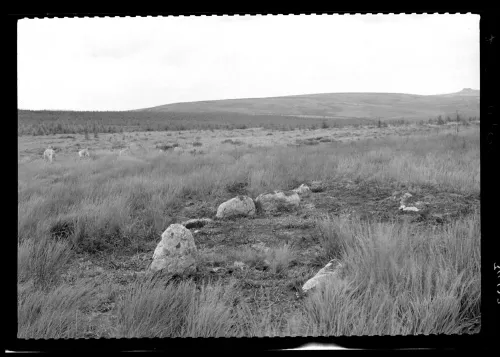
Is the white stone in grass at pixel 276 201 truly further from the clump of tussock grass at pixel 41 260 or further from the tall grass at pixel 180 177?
the clump of tussock grass at pixel 41 260

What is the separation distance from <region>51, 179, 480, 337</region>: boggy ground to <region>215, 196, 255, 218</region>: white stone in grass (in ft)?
0.32

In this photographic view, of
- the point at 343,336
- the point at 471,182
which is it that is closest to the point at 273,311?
the point at 343,336

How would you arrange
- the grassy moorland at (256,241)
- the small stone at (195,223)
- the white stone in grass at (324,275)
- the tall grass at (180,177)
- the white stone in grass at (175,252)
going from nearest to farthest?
1. the grassy moorland at (256,241)
2. the white stone in grass at (324,275)
3. the white stone in grass at (175,252)
4. the tall grass at (180,177)
5. the small stone at (195,223)

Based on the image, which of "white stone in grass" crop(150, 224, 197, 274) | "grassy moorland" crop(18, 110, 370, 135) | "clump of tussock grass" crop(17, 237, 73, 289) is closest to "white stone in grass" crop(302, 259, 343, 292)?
"white stone in grass" crop(150, 224, 197, 274)

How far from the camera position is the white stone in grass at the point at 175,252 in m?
2.96

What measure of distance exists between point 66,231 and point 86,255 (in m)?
0.33

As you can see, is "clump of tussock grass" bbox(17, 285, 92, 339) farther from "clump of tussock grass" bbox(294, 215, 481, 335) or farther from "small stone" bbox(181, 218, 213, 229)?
"clump of tussock grass" bbox(294, 215, 481, 335)

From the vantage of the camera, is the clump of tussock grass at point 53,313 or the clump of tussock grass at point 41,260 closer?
the clump of tussock grass at point 53,313

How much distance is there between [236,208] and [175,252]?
1.03 meters

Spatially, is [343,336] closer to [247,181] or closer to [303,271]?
[303,271]

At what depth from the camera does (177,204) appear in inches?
158

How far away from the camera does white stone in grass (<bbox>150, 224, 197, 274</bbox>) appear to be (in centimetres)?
296

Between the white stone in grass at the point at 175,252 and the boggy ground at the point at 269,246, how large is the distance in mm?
68

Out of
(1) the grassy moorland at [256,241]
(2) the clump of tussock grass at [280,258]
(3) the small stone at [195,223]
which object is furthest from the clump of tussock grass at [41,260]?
(2) the clump of tussock grass at [280,258]
